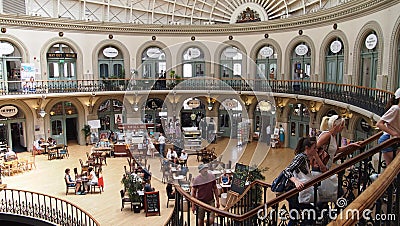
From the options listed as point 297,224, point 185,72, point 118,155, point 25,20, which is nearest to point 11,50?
point 25,20

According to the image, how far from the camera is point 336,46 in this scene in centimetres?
1645

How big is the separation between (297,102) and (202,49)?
24.0 feet

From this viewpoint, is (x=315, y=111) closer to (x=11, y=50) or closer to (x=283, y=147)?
(x=283, y=147)

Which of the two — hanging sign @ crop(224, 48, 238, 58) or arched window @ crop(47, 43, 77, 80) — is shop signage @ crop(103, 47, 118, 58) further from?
hanging sign @ crop(224, 48, 238, 58)

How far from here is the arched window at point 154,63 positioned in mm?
22234

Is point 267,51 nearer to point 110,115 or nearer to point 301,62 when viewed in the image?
point 301,62

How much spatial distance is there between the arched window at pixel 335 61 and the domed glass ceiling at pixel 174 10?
3315 mm

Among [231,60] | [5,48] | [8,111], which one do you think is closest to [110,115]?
[8,111]

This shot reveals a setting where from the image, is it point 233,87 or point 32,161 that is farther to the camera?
point 233,87

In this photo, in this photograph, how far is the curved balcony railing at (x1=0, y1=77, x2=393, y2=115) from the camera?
11.9 metres

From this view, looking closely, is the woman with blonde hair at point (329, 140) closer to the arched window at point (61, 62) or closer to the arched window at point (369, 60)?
the arched window at point (369, 60)

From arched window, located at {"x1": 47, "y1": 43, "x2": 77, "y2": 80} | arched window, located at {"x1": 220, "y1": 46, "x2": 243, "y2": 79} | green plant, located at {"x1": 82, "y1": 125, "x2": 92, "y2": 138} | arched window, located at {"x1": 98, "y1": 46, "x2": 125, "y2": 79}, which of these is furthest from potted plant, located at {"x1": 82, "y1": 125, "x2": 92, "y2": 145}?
arched window, located at {"x1": 220, "y1": 46, "x2": 243, "y2": 79}

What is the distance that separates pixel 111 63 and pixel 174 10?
544cm

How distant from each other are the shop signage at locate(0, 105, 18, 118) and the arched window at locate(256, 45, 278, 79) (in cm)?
1413
